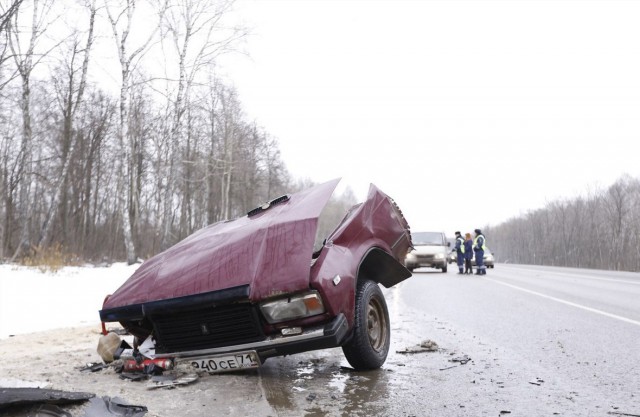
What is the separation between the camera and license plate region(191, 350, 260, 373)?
3463 millimetres

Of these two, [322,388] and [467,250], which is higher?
[467,250]

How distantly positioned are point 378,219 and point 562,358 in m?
2.27

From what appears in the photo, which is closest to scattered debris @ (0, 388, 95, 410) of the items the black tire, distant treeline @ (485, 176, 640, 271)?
the black tire

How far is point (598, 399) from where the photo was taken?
337 centimetres

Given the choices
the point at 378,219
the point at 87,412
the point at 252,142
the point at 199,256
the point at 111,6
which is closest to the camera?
the point at 87,412

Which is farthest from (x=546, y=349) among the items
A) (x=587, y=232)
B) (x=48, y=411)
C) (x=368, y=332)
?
(x=587, y=232)

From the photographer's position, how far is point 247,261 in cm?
369

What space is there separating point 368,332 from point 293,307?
37.6 inches

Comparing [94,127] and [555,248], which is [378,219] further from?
[555,248]

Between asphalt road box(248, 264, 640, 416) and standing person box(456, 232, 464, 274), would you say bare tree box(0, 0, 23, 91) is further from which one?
standing person box(456, 232, 464, 274)

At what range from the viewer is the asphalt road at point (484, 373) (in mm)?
3219

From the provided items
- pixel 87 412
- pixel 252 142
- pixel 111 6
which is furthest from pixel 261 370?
pixel 252 142

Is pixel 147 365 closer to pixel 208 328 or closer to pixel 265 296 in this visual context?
pixel 208 328

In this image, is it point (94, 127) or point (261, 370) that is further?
point (94, 127)
